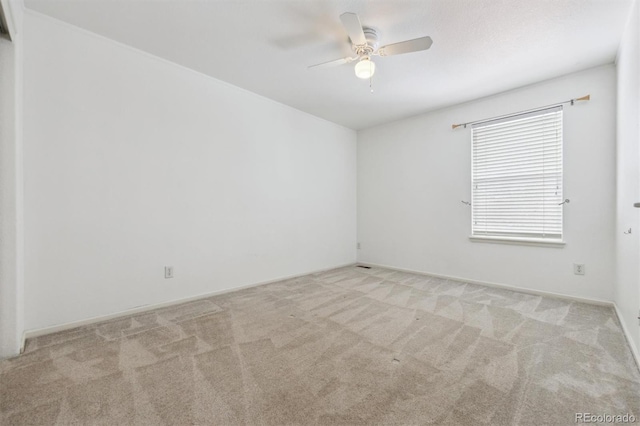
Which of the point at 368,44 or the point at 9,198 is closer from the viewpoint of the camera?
the point at 9,198

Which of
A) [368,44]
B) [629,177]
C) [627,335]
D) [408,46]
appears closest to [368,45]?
[368,44]

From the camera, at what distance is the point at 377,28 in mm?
2287

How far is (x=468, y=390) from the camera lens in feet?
5.04

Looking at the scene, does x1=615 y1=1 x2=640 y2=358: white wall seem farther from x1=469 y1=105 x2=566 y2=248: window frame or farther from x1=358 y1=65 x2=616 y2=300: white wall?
x1=469 y1=105 x2=566 y2=248: window frame

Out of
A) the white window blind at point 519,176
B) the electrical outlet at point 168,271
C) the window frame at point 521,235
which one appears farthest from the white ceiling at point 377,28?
the electrical outlet at point 168,271

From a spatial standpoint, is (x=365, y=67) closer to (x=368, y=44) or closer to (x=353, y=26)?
(x=368, y=44)

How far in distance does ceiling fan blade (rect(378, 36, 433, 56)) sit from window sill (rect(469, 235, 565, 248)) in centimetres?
266

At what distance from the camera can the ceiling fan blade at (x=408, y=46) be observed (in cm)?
207

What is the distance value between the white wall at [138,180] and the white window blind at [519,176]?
270 cm

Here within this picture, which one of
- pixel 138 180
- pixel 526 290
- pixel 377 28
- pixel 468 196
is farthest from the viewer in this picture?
pixel 468 196

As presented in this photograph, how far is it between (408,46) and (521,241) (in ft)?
9.05

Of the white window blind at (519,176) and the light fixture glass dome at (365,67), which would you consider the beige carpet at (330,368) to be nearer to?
the white window blind at (519,176)

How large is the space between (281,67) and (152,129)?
59.1 inches

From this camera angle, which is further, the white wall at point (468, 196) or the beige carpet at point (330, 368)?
the white wall at point (468, 196)
